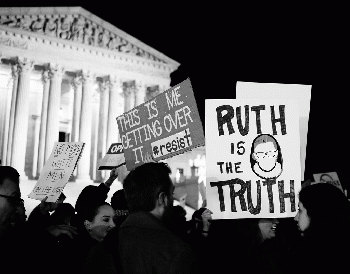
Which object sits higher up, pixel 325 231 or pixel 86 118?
pixel 86 118

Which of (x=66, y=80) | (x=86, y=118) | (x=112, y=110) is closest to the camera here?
(x=86, y=118)

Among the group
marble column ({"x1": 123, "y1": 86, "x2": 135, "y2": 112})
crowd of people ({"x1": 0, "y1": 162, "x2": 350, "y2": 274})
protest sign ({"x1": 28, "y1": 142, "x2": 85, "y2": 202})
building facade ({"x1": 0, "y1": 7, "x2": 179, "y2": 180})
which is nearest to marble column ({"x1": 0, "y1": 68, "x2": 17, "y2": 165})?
building facade ({"x1": 0, "y1": 7, "x2": 179, "y2": 180})

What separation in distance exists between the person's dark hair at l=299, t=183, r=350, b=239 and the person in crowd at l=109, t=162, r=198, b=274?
1.01 meters

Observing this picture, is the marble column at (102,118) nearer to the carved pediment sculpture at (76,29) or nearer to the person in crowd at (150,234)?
the carved pediment sculpture at (76,29)

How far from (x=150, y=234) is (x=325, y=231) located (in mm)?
1265

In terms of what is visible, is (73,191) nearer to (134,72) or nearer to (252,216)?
(134,72)

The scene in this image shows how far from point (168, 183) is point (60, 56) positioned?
30.1 metres

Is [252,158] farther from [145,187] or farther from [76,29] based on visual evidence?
[76,29]

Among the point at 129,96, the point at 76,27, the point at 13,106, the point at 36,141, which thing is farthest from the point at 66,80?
the point at 36,141

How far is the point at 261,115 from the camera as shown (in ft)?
16.5

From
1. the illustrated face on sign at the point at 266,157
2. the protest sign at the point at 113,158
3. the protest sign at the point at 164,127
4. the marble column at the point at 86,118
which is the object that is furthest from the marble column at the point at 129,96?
the illustrated face on sign at the point at 266,157

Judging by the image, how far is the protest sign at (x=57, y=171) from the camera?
23.8ft

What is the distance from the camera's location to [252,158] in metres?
4.89

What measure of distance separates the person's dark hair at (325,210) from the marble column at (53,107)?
95.5ft
